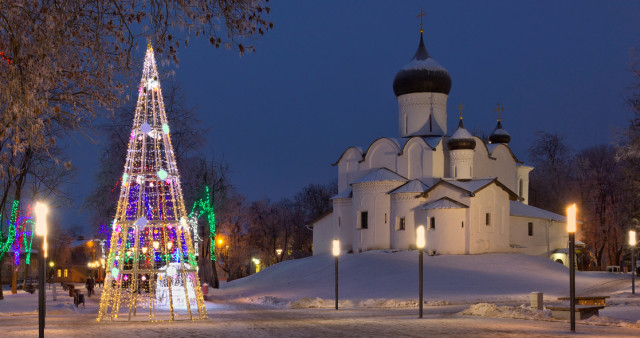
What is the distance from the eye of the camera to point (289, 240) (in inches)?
3243

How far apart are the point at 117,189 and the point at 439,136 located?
23.7 metres

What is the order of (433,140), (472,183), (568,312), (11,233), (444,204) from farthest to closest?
1. (433,140)
2. (472,183)
3. (444,204)
4. (11,233)
5. (568,312)

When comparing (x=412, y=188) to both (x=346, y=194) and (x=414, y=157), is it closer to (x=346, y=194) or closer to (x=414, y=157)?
(x=414, y=157)

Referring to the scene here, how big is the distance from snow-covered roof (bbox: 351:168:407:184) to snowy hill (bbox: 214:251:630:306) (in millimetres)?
5061

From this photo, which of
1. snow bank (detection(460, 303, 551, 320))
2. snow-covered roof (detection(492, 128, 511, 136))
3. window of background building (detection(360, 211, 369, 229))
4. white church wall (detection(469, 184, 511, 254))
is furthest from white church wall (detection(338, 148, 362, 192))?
snow bank (detection(460, 303, 551, 320))

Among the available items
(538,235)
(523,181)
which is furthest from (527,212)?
(523,181)

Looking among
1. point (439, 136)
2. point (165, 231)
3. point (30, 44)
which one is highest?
point (439, 136)

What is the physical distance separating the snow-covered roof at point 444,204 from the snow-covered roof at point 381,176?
306cm

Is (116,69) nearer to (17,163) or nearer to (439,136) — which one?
(17,163)

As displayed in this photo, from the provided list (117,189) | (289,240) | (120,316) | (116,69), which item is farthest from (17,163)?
(289,240)

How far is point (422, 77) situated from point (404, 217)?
10338 millimetres

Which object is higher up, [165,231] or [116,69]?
[116,69]

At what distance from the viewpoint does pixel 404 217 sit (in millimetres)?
46438

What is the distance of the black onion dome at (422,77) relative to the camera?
50312 millimetres
